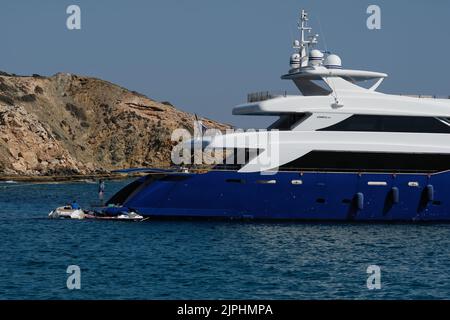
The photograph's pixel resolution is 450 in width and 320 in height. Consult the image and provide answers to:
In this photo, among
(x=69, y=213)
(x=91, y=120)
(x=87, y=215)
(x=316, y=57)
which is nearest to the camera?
(x=87, y=215)

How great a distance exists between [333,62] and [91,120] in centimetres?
7488

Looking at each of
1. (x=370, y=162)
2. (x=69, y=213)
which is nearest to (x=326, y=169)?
(x=370, y=162)

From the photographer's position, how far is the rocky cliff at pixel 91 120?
92.5 meters

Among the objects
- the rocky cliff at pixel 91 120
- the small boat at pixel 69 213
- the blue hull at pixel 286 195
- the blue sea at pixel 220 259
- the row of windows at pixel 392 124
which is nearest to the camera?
the blue sea at pixel 220 259

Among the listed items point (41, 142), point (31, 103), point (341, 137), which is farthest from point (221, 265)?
point (31, 103)

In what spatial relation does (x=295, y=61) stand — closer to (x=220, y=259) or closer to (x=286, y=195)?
(x=286, y=195)

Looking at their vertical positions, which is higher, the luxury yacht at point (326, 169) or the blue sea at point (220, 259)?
the luxury yacht at point (326, 169)

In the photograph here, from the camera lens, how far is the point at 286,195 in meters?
33.4

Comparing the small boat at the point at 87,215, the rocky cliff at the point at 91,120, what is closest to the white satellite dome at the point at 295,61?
the small boat at the point at 87,215

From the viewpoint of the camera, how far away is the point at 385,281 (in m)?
23.7

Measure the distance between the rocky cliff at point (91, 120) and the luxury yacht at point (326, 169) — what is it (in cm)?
5587

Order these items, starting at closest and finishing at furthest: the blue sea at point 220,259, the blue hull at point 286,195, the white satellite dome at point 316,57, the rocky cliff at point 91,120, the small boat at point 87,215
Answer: the blue sea at point 220,259
the blue hull at point 286,195
the small boat at point 87,215
the white satellite dome at point 316,57
the rocky cliff at point 91,120

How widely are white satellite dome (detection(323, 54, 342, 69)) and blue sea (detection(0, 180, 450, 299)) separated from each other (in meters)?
6.39

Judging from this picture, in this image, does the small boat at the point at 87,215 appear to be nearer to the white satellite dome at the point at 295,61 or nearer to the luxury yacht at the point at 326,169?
the luxury yacht at the point at 326,169
